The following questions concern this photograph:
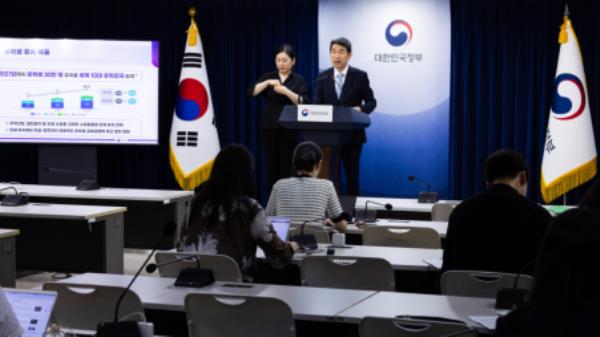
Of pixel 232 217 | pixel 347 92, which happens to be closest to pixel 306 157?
pixel 232 217

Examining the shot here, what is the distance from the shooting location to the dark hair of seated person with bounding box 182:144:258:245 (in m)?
3.54

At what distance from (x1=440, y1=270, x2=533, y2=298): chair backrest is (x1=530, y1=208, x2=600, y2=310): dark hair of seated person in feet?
3.79

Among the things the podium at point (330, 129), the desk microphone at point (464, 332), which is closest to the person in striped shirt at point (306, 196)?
the podium at point (330, 129)

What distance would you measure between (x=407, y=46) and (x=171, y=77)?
2.89 meters

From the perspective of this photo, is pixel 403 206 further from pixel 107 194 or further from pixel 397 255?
pixel 107 194

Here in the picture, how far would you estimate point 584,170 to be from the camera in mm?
7742

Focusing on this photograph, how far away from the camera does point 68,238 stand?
20.9 feet

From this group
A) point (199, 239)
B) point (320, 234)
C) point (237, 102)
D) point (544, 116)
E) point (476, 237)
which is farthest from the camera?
point (237, 102)

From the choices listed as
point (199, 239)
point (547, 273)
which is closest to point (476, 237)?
point (199, 239)

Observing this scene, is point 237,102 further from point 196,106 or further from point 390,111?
point 390,111

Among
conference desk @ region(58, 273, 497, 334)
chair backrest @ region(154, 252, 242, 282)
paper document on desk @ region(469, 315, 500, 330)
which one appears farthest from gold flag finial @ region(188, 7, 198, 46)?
paper document on desk @ region(469, 315, 500, 330)

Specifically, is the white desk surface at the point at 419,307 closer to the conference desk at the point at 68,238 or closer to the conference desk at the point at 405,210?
the conference desk at the point at 405,210

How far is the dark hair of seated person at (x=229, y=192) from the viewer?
354cm

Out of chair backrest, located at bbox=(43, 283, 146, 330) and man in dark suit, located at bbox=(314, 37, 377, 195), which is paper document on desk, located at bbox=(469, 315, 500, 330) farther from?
man in dark suit, located at bbox=(314, 37, 377, 195)
